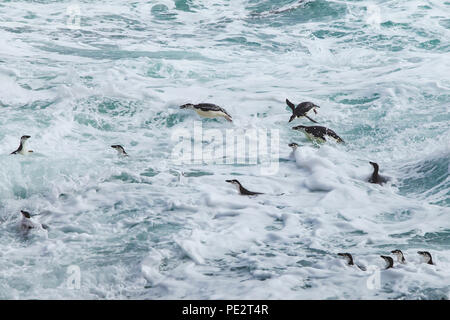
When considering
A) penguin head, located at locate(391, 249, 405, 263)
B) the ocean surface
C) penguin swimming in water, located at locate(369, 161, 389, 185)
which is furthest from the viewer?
penguin swimming in water, located at locate(369, 161, 389, 185)

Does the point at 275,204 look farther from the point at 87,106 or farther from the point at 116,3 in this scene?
the point at 116,3

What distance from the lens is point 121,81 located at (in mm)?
10789

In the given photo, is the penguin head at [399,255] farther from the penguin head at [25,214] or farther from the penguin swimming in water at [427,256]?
the penguin head at [25,214]

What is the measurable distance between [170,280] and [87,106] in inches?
200

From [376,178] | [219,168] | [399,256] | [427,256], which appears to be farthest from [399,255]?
[219,168]

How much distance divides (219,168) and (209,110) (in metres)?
1.75

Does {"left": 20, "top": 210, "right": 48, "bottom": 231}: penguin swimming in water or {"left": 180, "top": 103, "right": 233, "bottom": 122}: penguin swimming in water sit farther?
{"left": 180, "top": 103, "right": 233, "bottom": 122}: penguin swimming in water

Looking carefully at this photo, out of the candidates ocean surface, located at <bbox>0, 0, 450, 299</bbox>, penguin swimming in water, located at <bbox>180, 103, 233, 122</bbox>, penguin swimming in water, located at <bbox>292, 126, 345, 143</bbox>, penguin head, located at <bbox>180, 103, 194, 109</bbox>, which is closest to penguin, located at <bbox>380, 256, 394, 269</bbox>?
ocean surface, located at <bbox>0, 0, 450, 299</bbox>

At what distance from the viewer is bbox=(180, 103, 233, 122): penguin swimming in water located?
8953 millimetres

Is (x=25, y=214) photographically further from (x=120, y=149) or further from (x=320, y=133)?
(x=320, y=133)

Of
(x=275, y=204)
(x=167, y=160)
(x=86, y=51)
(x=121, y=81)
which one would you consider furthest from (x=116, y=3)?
(x=275, y=204)

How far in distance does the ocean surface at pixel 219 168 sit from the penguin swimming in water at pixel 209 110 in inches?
4.8

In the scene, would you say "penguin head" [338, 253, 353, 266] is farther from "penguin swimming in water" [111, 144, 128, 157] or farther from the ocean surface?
"penguin swimming in water" [111, 144, 128, 157]

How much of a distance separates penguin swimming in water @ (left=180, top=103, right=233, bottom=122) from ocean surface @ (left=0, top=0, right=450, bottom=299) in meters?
0.12
